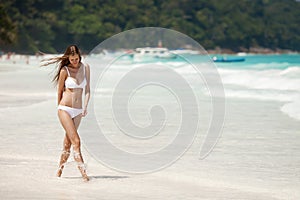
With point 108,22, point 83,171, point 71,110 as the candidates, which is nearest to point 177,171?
point 83,171

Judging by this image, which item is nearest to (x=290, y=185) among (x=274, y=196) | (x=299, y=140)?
(x=274, y=196)

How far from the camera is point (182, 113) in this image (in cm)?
1639

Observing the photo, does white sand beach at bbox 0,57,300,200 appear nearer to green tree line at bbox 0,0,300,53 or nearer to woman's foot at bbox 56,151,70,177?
woman's foot at bbox 56,151,70,177

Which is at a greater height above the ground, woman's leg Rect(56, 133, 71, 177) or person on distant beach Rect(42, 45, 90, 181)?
person on distant beach Rect(42, 45, 90, 181)

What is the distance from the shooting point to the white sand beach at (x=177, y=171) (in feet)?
24.5

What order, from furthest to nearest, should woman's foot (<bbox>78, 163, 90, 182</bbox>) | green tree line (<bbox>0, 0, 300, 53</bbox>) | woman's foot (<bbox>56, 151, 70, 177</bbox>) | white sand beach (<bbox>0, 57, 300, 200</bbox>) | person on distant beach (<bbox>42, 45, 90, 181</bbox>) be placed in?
green tree line (<bbox>0, 0, 300, 53</bbox>)
woman's foot (<bbox>56, 151, 70, 177</bbox>)
woman's foot (<bbox>78, 163, 90, 182</bbox>)
person on distant beach (<bbox>42, 45, 90, 181</bbox>)
white sand beach (<bbox>0, 57, 300, 200</bbox>)

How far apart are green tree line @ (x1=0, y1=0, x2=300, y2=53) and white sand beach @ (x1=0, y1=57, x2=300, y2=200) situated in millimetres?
75954

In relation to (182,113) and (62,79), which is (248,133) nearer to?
(182,113)

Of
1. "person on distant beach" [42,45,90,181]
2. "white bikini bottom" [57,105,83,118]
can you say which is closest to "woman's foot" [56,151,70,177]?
"person on distant beach" [42,45,90,181]

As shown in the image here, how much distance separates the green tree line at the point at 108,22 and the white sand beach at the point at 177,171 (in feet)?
249

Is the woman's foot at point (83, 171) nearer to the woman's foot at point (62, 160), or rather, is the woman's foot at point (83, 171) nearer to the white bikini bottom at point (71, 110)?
the woman's foot at point (62, 160)

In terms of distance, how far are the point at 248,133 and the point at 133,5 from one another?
161946mm

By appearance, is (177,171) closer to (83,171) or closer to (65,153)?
(83,171)

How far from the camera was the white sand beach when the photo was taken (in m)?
7.48
